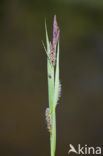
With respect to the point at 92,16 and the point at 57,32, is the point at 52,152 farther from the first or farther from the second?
the point at 92,16

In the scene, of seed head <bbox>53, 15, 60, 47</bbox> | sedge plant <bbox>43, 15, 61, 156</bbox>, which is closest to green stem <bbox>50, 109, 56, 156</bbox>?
sedge plant <bbox>43, 15, 61, 156</bbox>

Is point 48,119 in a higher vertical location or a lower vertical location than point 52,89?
lower

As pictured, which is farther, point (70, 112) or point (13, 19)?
point (13, 19)

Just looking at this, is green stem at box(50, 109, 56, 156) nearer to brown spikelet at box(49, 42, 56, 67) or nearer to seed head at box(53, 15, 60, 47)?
brown spikelet at box(49, 42, 56, 67)

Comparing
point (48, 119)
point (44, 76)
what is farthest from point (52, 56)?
point (48, 119)

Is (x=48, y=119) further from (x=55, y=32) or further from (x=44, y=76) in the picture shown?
(x=55, y=32)

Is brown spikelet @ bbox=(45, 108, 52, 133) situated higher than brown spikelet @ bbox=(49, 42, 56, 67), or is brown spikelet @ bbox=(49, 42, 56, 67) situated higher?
brown spikelet @ bbox=(49, 42, 56, 67)

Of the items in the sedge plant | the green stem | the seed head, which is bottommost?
the green stem

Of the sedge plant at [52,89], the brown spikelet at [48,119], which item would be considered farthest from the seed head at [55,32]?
the brown spikelet at [48,119]

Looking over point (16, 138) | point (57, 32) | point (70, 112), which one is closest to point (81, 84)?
point (70, 112)
